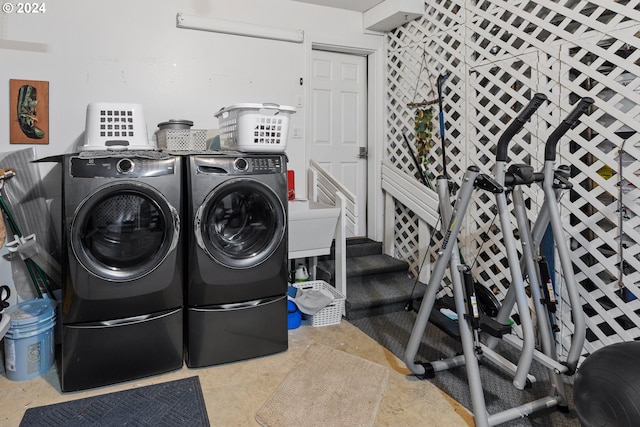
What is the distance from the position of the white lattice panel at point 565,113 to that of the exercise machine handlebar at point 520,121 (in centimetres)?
47

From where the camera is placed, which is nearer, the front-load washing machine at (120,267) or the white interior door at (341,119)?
the front-load washing machine at (120,267)

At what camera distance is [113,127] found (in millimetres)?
2244

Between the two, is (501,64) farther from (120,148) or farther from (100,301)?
(100,301)

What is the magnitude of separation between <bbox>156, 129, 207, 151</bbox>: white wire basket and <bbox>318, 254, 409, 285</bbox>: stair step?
145 cm

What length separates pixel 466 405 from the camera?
6.23ft

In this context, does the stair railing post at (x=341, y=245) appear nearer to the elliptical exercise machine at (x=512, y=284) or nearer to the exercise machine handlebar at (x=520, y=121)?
the elliptical exercise machine at (x=512, y=284)

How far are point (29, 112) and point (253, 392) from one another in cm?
239

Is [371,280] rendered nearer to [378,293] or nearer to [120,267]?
[378,293]

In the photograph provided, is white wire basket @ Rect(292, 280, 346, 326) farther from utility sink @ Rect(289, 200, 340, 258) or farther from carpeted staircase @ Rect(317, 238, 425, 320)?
utility sink @ Rect(289, 200, 340, 258)

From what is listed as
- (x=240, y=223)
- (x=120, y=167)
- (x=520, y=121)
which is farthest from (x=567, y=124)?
(x=120, y=167)

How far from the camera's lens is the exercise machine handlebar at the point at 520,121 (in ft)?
5.42

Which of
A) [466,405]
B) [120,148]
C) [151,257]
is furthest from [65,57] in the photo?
[466,405]

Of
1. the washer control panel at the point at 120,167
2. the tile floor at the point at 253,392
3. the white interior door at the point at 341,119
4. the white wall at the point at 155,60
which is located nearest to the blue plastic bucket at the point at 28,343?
the tile floor at the point at 253,392

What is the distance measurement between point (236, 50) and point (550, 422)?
10.6 feet
